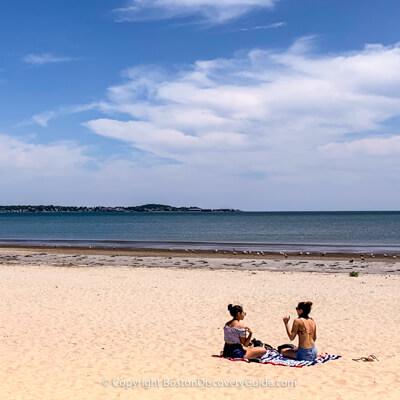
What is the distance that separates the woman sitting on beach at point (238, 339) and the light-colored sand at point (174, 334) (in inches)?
14.3

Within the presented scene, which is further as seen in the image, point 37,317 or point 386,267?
point 386,267

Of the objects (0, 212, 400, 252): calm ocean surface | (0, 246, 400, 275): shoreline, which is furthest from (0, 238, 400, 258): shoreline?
(0, 246, 400, 275): shoreline

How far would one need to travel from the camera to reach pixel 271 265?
3138cm

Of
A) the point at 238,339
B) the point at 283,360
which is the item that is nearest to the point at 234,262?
the point at 238,339

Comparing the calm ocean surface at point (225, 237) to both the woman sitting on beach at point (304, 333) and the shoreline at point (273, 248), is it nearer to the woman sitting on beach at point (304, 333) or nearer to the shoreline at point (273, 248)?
the shoreline at point (273, 248)

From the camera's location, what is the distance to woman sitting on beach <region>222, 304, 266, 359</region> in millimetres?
9945

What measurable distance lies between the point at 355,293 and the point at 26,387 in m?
13.8

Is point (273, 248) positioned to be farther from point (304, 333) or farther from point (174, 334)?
point (304, 333)

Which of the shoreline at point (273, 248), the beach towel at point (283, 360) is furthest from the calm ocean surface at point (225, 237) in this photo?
the beach towel at point (283, 360)

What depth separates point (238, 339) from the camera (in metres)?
10.1

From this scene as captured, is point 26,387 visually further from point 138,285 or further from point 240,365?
point 138,285

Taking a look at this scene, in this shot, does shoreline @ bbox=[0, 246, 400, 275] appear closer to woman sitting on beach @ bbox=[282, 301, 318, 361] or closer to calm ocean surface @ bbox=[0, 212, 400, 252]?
calm ocean surface @ bbox=[0, 212, 400, 252]

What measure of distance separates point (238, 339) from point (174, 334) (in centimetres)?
269

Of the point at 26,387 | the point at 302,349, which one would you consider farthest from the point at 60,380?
the point at 302,349
